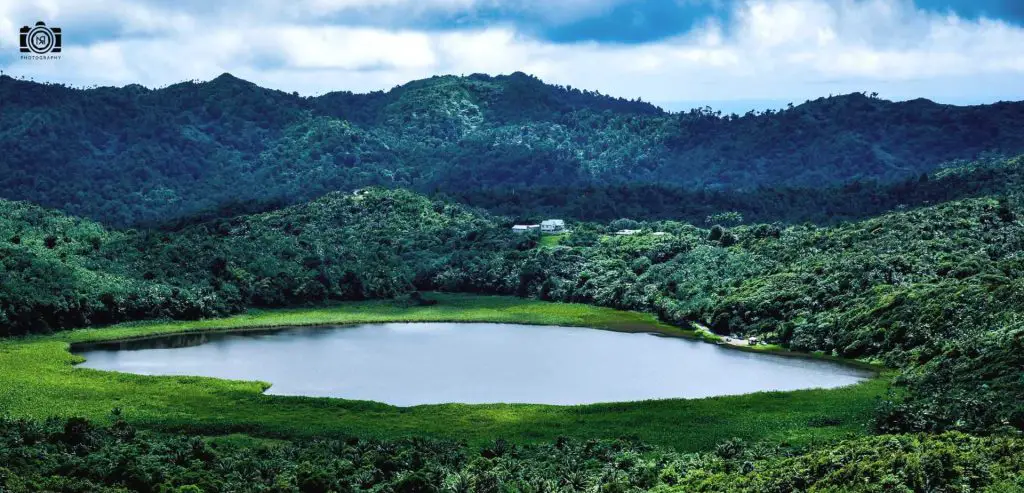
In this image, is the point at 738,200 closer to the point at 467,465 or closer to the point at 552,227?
the point at 552,227

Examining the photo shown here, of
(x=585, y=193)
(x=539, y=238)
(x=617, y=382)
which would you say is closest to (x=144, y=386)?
(x=617, y=382)

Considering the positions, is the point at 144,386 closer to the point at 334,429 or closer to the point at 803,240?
the point at 334,429

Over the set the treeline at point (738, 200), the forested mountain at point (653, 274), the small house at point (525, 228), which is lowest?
the forested mountain at point (653, 274)

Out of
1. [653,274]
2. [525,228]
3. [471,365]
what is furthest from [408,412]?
[525,228]

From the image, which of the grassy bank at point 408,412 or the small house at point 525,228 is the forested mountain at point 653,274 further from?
the grassy bank at point 408,412

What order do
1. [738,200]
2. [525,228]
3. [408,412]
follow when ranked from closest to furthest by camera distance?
[408,412]
[525,228]
[738,200]

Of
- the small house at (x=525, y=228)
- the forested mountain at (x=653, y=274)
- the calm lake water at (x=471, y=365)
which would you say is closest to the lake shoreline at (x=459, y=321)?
the forested mountain at (x=653, y=274)
